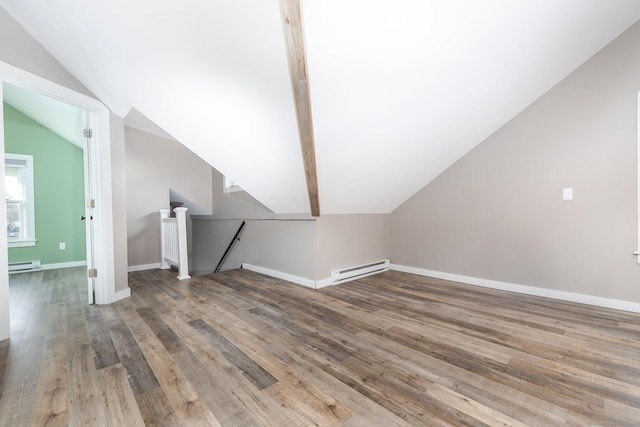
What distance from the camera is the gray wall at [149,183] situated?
4.33m

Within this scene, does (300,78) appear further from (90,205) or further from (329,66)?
(90,205)

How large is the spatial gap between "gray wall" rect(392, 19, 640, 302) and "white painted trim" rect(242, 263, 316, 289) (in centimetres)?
188

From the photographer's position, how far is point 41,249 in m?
4.29

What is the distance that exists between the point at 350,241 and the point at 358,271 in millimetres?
438

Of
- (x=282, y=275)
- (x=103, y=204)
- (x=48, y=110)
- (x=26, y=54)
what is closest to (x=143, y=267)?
(x=103, y=204)

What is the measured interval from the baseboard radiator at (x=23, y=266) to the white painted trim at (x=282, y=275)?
3.19 m

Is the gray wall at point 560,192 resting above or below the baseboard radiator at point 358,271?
above

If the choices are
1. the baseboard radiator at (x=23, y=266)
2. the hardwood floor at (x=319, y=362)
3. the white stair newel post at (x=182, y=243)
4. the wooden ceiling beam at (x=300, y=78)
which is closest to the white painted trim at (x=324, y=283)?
the hardwood floor at (x=319, y=362)

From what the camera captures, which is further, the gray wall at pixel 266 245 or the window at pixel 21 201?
the window at pixel 21 201

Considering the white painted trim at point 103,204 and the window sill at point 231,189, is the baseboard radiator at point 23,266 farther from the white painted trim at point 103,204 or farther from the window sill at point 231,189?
the window sill at point 231,189

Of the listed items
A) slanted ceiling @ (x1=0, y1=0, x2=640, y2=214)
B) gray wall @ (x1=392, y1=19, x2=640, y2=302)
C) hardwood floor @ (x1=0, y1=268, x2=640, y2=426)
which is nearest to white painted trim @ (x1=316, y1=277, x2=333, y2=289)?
hardwood floor @ (x1=0, y1=268, x2=640, y2=426)

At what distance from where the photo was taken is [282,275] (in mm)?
3764

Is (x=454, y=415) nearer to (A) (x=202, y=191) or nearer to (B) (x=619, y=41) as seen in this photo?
(B) (x=619, y=41)

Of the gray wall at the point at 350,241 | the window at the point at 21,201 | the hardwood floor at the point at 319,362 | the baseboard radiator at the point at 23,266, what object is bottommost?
the hardwood floor at the point at 319,362
